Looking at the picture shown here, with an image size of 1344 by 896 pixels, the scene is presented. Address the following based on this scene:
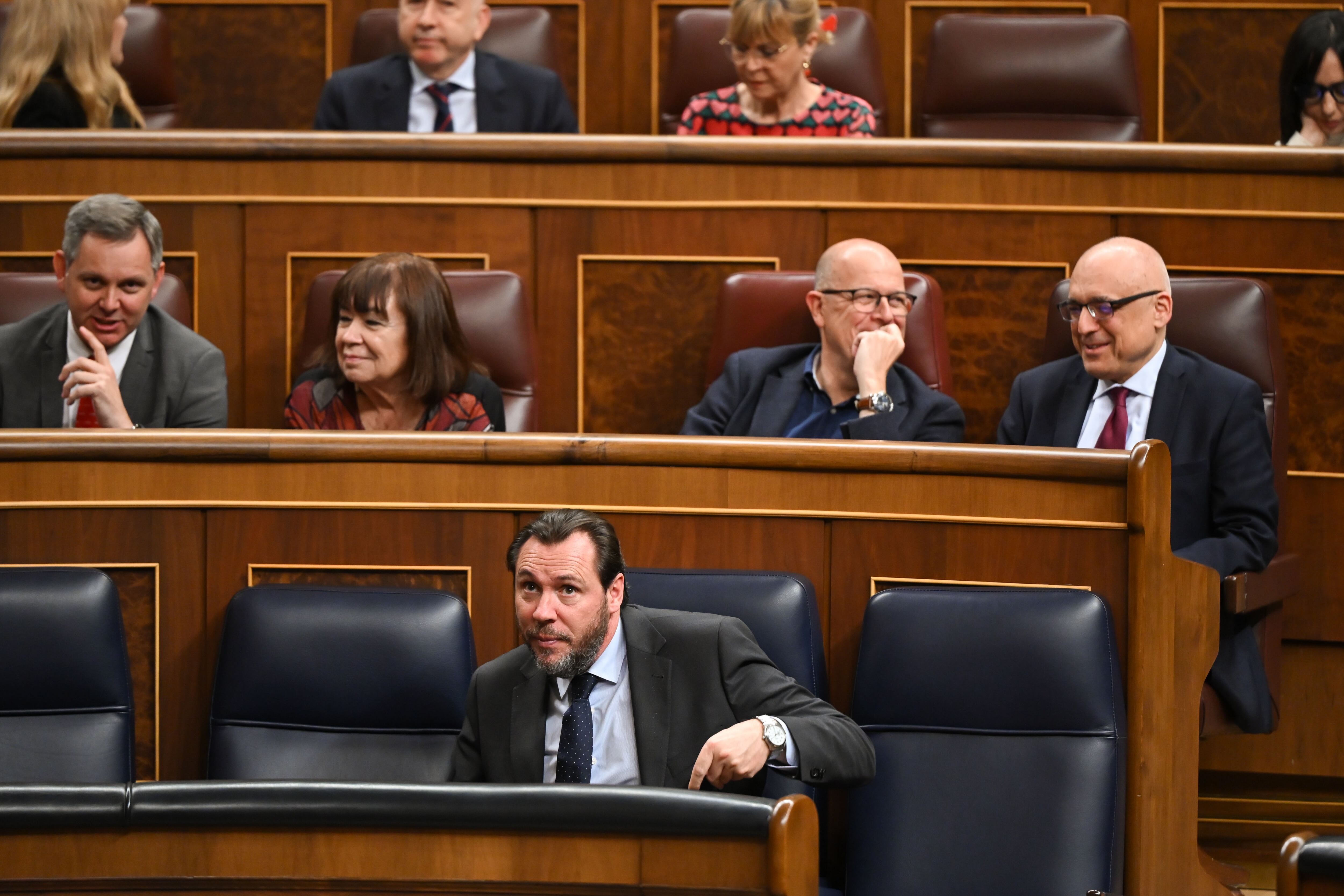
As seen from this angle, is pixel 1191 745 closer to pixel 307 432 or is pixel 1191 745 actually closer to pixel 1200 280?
pixel 1200 280

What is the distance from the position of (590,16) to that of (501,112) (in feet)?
1.29

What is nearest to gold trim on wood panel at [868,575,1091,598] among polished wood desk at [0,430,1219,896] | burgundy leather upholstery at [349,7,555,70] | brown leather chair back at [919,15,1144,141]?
polished wood desk at [0,430,1219,896]

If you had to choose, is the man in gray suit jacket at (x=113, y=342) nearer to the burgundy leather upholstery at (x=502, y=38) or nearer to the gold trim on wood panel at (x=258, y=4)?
the burgundy leather upholstery at (x=502, y=38)

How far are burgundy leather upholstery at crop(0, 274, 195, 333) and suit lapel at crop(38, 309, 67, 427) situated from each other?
0.26ft

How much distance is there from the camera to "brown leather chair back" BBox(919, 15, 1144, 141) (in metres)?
1.94

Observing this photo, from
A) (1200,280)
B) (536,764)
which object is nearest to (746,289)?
(1200,280)

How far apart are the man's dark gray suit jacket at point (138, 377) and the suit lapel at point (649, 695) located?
56cm

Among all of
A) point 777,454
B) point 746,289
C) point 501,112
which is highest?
point 501,112

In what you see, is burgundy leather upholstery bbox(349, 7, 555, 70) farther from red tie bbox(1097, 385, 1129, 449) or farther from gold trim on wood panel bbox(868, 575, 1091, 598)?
gold trim on wood panel bbox(868, 575, 1091, 598)

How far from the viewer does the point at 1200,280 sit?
A: 1423 mm

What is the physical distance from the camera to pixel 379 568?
114 centimetres

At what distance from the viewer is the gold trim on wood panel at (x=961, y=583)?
3.52 ft

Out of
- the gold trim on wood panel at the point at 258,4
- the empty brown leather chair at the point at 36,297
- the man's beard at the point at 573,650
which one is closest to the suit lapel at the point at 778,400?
the man's beard at the point at 573,650

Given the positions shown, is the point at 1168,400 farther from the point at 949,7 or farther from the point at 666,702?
the point at 949,7
